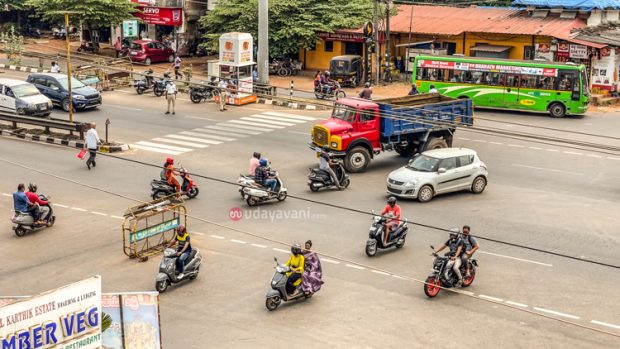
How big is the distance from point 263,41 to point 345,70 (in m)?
6.23

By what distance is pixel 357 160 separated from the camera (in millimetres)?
31938

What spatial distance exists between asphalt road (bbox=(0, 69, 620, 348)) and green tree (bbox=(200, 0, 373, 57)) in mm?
16971

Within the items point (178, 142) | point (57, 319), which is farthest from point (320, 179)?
point (57, 319)

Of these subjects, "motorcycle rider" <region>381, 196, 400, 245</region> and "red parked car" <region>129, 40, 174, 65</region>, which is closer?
"motorcycle rider" <region>381, 196, 400, 245</region>

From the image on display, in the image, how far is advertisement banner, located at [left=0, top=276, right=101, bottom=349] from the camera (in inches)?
536

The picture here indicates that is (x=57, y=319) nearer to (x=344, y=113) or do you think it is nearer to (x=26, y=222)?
(x=26, y=222)

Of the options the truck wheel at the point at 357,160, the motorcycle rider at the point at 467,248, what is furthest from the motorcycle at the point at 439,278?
the truck wheel at the point at 357,160

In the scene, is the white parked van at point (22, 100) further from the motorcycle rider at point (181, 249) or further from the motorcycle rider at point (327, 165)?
the motorcycle rider at point (181, 249)

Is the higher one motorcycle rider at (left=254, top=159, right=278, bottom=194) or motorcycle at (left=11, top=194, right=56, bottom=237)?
motorcycle rider at (left=254, top=159, right=278, bottom=194)

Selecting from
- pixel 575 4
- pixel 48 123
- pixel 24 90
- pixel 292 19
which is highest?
pixel 575 4

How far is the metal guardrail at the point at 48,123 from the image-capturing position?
35188 millimetres

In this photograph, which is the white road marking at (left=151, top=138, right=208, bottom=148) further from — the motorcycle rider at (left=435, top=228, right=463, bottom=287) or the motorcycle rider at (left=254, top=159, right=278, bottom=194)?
the motorcycle rider at (left=435, top=228, right=463, bottom=287)

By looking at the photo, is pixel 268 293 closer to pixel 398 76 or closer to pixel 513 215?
pixel 513 215

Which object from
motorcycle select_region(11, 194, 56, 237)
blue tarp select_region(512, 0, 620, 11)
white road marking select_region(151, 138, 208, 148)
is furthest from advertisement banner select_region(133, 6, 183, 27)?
motorcycle select_region(11, 194, 56, 237)
